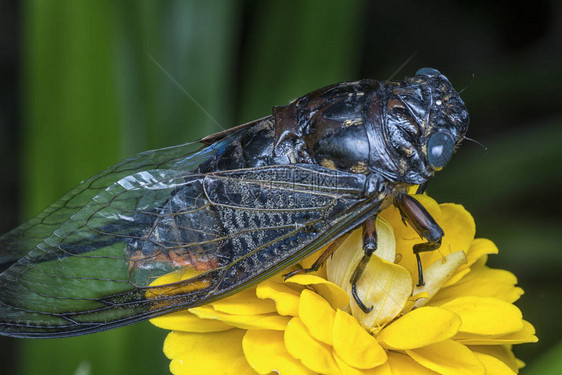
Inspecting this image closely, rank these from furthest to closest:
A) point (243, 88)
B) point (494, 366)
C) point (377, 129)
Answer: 1. point (243, 88)
2. point (377, 129)
3. point (494, 366)

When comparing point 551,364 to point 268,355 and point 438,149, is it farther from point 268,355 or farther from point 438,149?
point 268,355

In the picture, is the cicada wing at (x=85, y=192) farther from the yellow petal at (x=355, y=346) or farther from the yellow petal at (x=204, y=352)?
the yellow petal at (x=355, y=346)

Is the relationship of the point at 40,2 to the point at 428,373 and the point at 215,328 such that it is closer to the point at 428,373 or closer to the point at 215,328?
the point at 215,328

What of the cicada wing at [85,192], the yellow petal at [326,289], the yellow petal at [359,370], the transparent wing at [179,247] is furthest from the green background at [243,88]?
the yellow petal at [359,370]

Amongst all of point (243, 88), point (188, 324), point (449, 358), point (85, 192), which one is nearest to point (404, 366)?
point (449, 358)

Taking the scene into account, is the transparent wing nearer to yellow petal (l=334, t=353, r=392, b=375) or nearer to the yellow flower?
the yellow flower

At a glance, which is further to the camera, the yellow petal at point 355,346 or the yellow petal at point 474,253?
the yellow petal at point 474,253
